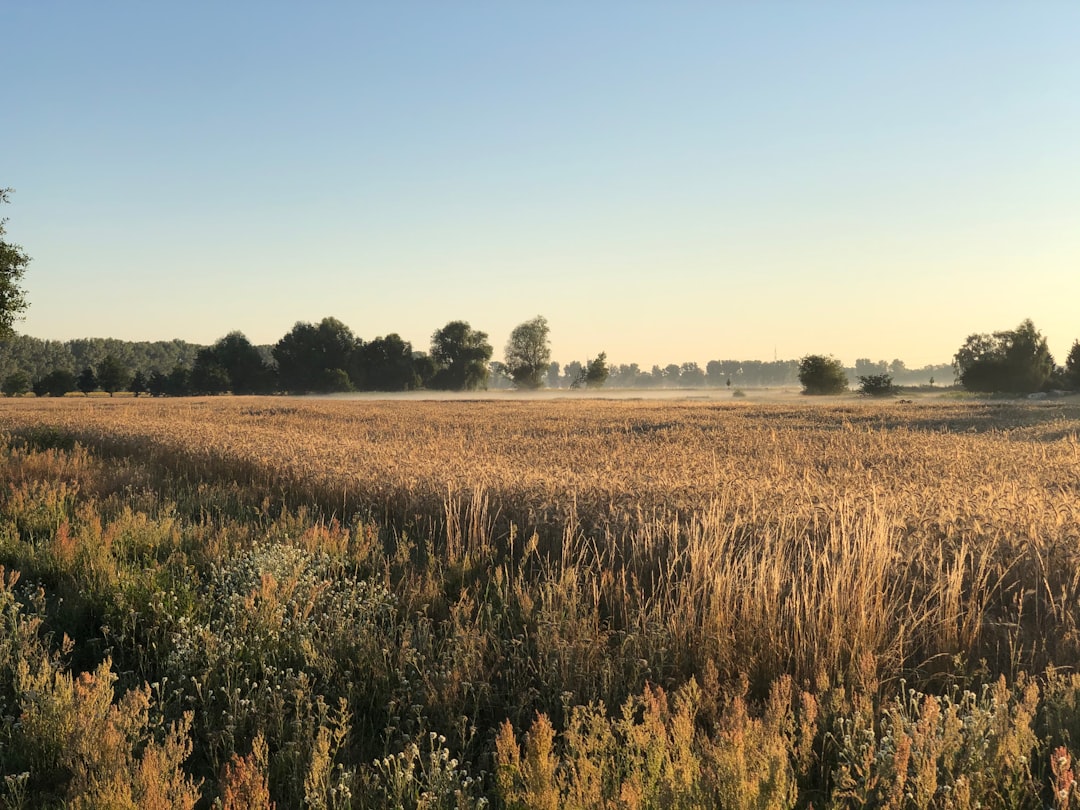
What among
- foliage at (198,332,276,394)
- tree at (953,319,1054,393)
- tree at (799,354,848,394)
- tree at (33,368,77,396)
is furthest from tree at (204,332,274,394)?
tree at (953,319,1054,393)

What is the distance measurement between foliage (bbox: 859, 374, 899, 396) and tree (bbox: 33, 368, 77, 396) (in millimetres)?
113344

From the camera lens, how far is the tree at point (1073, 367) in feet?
224

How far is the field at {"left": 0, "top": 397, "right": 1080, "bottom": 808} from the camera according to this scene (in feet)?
10.7

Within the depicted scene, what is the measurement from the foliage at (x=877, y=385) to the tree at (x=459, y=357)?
60341mm

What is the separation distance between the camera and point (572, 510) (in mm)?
7395

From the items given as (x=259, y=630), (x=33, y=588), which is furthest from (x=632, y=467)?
(x=33, y=588)

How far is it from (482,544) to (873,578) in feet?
12.4

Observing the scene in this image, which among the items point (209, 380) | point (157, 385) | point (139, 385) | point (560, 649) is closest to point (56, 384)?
point (139, 385)

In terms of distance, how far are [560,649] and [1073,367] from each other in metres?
83.0

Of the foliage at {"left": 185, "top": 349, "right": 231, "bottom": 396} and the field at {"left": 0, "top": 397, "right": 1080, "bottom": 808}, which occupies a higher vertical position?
the foliage at {"left": 185, "top": 349, "right": 231, "bottom": 396}

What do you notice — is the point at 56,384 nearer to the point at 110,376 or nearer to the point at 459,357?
the point at 110,376

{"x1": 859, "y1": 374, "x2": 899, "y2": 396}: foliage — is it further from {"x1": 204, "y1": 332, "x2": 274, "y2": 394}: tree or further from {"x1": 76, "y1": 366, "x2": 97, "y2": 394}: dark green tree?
{"x1": 76, "y1": 366, "x2": 97, "y2": 394}: dark green tree

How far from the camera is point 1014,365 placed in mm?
73125

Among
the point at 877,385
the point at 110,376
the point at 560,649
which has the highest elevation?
the point at 110,376
